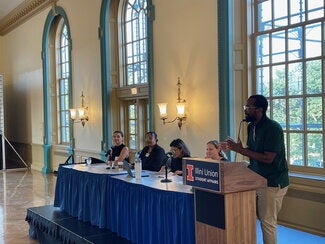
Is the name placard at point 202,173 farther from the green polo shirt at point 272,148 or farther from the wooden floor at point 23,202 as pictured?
the wooden floor at point 23,202

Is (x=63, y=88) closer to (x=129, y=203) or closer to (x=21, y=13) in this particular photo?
(x=21, y=13)

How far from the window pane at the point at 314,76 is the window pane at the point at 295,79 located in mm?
98

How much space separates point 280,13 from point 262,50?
0.51 meters

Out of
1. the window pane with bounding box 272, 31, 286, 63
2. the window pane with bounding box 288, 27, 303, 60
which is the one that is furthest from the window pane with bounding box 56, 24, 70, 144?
the window pane with bounding box 288, 27, 303, 60

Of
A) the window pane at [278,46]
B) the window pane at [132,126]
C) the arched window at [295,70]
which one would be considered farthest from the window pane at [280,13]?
the window pane at [132,126]

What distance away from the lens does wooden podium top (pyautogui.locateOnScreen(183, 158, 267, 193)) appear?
265 cm

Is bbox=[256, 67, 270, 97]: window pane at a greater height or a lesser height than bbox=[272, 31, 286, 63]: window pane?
lesser

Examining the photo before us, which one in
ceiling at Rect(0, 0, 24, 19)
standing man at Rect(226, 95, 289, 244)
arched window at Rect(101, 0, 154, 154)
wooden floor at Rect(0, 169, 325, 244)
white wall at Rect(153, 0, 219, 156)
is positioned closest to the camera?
standing man at Rect(226, 95, 289, 244)

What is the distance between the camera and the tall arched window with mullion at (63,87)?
10.8 m

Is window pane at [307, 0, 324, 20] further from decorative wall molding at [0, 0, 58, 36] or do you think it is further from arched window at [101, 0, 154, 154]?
decorative wall molding at [0, 0, 58, 36]

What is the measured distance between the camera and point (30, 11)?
11.9m

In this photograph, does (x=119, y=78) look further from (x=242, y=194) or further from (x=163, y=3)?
(x=242, y=194)

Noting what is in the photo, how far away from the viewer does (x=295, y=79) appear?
4.88m

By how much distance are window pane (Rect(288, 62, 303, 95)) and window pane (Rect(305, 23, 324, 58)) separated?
0.20m
